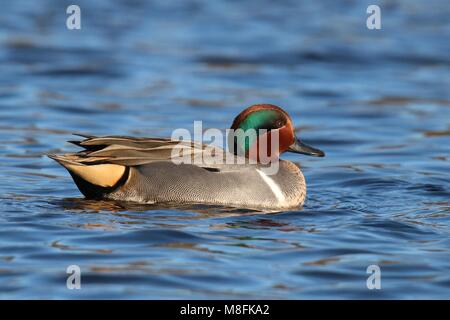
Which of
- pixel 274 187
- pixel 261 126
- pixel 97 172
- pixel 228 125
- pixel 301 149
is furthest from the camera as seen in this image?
pixel 228 125

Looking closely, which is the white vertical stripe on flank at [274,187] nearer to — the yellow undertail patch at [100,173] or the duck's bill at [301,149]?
the duck's bill at [301,149]

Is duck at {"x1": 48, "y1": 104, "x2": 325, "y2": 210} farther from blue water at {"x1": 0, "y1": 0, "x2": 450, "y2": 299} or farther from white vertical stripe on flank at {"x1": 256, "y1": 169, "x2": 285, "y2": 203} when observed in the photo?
blue water at {"x1": 0, "y1": 0, "x2": 450, "y2": 299}

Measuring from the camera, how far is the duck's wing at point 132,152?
8.16 metres

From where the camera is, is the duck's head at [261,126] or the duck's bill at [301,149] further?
the duck's bill at [301,149]

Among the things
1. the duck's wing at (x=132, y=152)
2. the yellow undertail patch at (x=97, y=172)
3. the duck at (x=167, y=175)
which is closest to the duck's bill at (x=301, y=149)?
the duck at (x=167, y=175)

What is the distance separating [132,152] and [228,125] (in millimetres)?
4078

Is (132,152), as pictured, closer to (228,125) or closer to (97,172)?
(97,172)

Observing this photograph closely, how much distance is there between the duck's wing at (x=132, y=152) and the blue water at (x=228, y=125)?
0.36m

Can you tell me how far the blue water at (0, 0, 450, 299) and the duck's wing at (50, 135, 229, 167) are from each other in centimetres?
36

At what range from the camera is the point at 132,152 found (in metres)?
8.21

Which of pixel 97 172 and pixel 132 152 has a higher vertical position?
pixel 132 152

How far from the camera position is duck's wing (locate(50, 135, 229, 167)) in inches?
321

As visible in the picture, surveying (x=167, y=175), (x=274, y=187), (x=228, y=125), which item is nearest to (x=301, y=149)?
(x=274, y=187)
